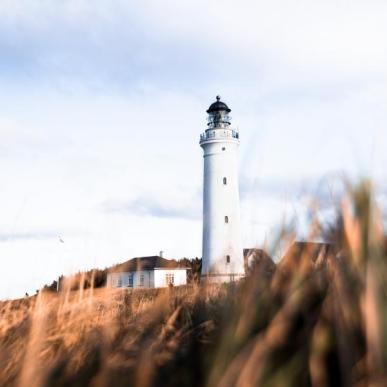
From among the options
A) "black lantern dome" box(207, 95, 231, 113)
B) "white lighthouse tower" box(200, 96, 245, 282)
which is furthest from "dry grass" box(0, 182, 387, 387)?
"black lantern dome" box(207, 95, 231, 113)

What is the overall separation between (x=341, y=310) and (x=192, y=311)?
1575 mm

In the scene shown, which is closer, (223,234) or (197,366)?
(197,366)

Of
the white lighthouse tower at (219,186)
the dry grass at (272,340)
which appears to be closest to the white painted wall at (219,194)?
the white lighthouse tower at (219,186)

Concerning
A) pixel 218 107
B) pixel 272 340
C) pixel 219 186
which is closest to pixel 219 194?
pixel 219 186

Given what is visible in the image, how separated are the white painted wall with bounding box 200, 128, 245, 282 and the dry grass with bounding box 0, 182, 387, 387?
28.4 m

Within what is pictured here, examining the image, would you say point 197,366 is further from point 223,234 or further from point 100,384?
point 223,234

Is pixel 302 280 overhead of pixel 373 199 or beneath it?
beneath

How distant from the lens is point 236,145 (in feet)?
109

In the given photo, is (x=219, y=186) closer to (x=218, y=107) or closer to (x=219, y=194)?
(x=219, y=194)

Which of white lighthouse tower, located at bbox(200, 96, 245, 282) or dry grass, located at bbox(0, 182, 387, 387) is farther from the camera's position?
white lighthouse tower, located at bbox(200, 96, 245, 282)

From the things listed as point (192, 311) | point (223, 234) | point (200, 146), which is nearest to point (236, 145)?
point (200, 146)

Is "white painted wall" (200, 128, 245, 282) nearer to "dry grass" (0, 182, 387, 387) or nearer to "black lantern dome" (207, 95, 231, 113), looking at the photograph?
"black lantern dome" (207, 95, 231, 113)

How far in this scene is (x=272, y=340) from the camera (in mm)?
2164

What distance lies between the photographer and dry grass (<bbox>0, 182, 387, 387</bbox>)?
204cm
